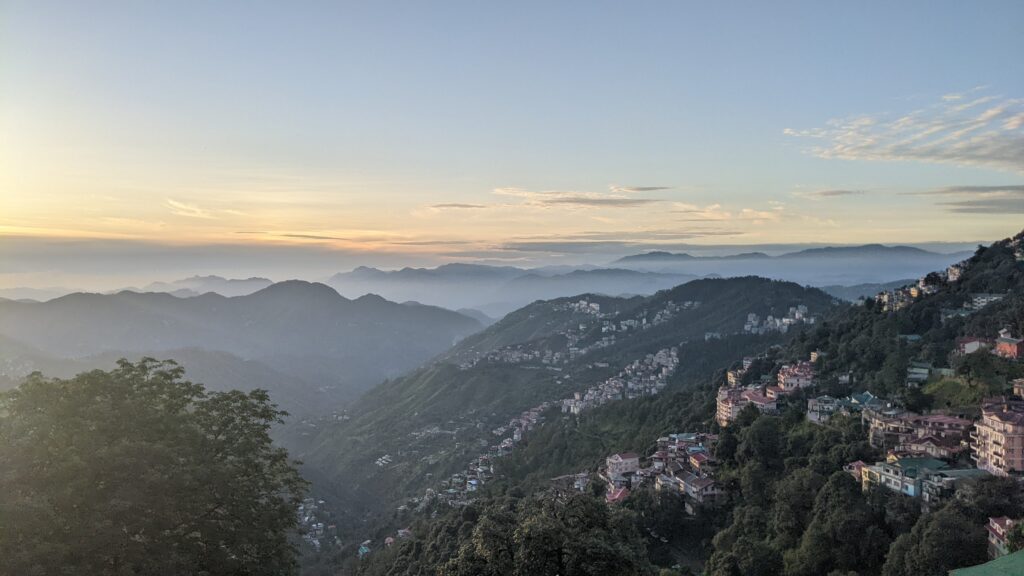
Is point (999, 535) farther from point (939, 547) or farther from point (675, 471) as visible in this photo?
point (675, 471)

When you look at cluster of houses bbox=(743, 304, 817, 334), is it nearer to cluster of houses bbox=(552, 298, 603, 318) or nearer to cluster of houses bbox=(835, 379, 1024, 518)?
cluster of houses bbox=(552, 298, 603, 318)

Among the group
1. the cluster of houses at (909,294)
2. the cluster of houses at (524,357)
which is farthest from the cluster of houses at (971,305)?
the cluster of houses at (524,357)

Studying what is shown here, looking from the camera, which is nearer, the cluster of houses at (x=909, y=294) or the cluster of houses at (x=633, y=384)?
the cluster of houses at (x=909, y=294)

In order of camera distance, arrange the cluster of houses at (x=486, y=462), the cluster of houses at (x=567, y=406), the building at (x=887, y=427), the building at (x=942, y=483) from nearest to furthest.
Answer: the building at (x=942, y=483) < the building at (x=887, y=427) < the cluster of houses at (x=486, y=462) < the cluster of houses at (x=567, y=406)

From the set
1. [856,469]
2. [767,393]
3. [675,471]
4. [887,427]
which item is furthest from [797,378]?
[856,469]

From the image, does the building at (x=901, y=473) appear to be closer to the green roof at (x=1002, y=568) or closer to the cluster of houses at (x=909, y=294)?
the green roof at (x=1002, y=568)

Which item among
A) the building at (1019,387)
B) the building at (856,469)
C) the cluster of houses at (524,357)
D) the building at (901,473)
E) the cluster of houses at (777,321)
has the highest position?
the building at (1019,387)

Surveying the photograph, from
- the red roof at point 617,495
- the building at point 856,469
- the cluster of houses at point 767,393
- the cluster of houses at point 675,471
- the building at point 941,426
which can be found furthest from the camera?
the cluster of houses at point 767,393
